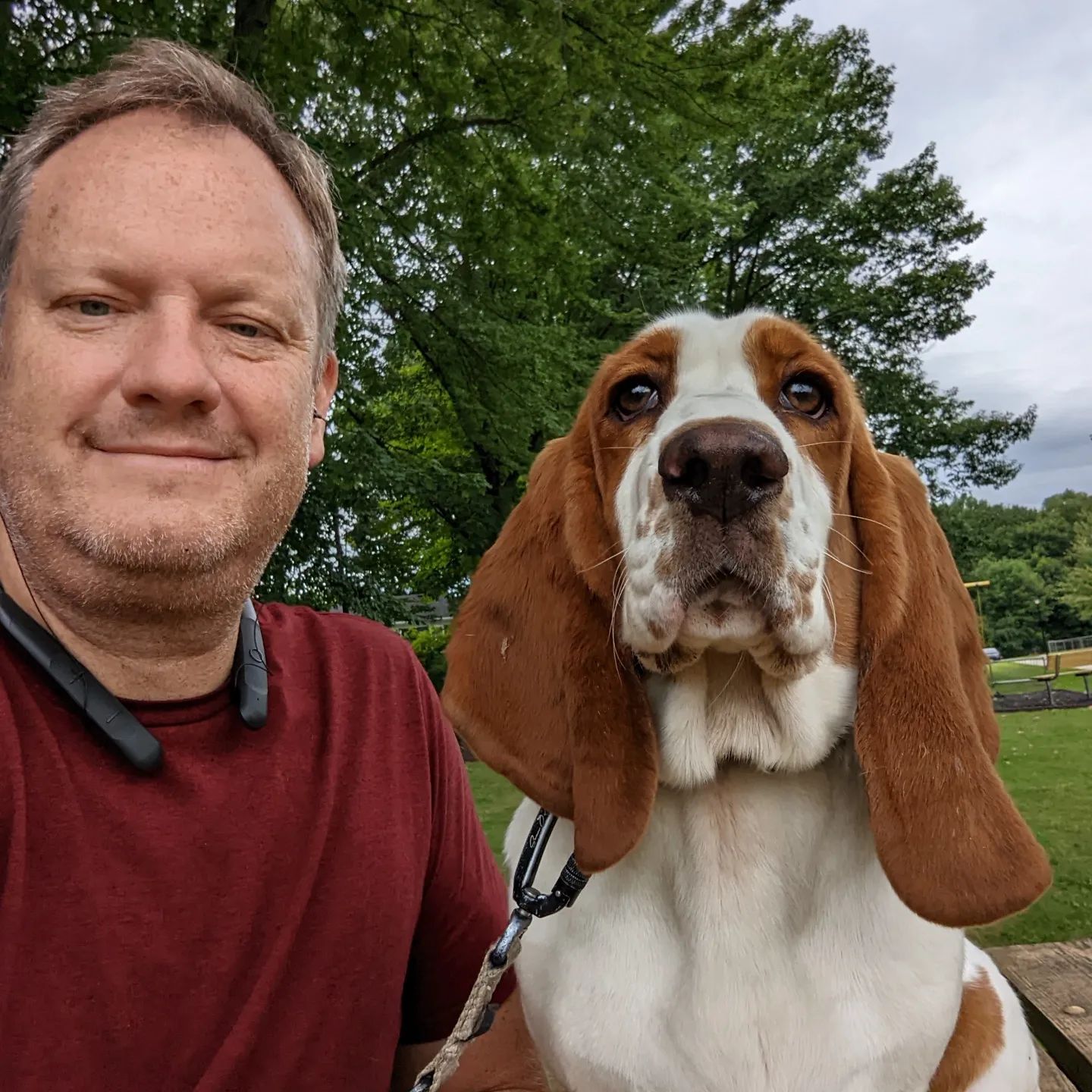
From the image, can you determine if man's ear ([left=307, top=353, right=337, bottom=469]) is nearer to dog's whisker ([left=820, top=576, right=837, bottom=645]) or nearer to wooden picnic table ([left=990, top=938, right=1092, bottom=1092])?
dog's whisker ([left=820, top=576, right=837, bottom=645])

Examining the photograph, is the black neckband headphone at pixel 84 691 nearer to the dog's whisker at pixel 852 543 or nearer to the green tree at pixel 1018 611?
the dog's whisker at pixel 852 543

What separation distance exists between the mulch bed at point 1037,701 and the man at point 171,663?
15594 millimetres

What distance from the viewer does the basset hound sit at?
1344mm

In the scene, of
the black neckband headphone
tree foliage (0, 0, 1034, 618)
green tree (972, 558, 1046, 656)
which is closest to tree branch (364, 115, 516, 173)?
tree foliage (0, 0, 1034, 618)

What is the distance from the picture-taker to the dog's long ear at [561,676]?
1.44m

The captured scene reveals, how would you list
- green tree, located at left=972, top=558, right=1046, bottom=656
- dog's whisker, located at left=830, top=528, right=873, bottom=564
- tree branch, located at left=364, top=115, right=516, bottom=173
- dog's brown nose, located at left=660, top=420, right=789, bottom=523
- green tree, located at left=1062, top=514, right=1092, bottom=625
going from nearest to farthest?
dog's brown nose, located at left=660, top=420, right=789, bottom=523 < dog's whisker, located at left=830, top=528, right=873, bottom=564 < tree branch, located at left=364, top=115, right=516, bottom=173 < green tree, located at left=972, top=558, right=1046, bottom=656 < green tree, located at left=1062, top=514, right=1092, bottom=625

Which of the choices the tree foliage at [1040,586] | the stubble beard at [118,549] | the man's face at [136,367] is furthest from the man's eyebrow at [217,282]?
the tree foliage at [1040,586]

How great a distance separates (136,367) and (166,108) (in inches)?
20.9

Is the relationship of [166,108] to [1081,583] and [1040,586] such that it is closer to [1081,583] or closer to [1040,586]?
[1081,583]

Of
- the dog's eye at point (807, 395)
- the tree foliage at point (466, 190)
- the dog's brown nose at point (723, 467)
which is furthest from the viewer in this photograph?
the tree foliage at point (466, 190)

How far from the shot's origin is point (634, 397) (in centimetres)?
169

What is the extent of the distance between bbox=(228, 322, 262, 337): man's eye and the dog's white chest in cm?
107

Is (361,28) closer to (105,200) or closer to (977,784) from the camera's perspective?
(105,200)

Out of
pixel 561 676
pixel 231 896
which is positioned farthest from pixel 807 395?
pixel 231 896
